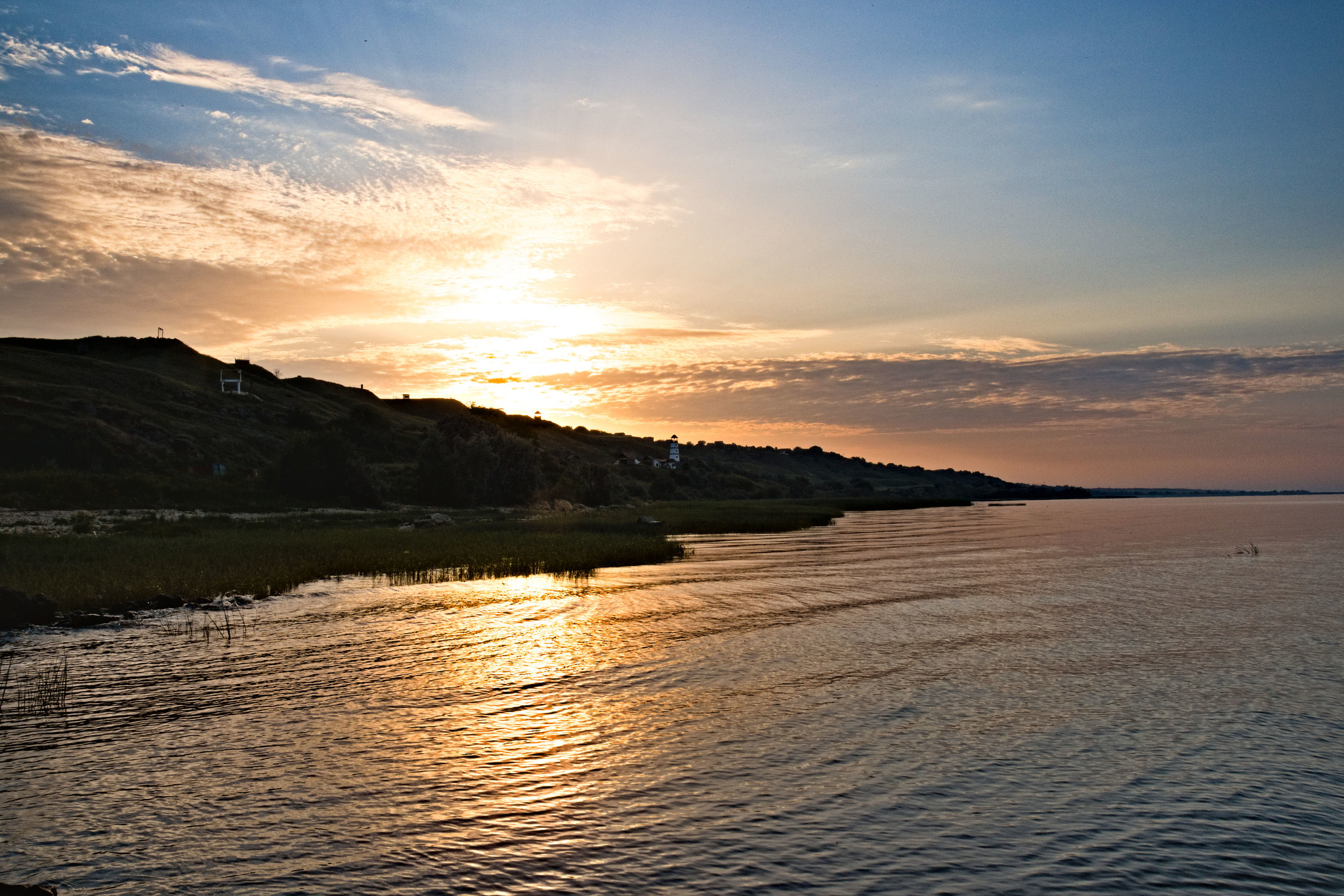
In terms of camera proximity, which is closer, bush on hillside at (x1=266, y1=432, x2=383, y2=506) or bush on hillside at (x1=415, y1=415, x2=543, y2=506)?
bush on hillside at (x1=266, y1=432, x2=383, y2=506)

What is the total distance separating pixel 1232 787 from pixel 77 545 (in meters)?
42.6

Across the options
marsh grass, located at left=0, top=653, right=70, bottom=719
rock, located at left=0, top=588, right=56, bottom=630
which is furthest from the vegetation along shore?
marsh grass, located at left=0, top=653, right=70, bottom=719

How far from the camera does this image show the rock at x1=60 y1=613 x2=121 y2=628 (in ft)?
81.4

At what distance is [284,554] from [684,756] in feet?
105

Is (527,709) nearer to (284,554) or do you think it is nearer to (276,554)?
(284,554)

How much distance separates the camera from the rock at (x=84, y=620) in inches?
977

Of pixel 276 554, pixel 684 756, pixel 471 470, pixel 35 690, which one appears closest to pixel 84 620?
pixel 35 690

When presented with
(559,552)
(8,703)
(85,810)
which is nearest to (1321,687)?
(85,810)

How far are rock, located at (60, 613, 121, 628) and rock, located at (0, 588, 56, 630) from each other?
37 centimetres

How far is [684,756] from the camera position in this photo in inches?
551

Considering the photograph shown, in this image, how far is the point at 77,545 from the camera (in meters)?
36.8

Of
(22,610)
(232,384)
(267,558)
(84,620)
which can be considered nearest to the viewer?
(22,610)

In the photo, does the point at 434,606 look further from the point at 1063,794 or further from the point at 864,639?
the point at 1063,794

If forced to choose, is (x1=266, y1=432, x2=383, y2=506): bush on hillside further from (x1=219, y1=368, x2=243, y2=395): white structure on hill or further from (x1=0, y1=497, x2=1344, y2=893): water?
(x1=219, y1=368, x2=243, y2=395): white structure on hill
